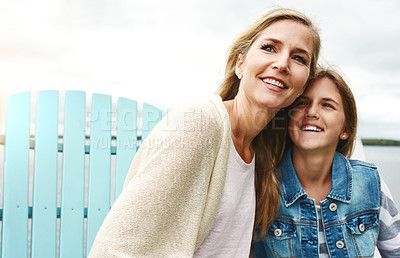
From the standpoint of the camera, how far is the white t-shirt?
4.17 ft

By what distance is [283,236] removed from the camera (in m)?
1.56

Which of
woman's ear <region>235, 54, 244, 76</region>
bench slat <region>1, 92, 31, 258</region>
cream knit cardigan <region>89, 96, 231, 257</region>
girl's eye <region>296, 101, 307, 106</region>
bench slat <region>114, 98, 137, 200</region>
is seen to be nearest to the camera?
cream knit cardigan <region>89, 96, 231, 257</region>

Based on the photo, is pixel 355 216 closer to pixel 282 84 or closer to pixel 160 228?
pixel 282 84

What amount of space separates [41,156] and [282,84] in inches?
56.2

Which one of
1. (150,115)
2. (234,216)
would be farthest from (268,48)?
(150,115)

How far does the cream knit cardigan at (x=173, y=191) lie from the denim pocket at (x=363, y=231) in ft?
2.30

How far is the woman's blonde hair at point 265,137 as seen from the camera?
142 cm

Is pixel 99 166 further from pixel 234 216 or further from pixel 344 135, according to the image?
pixel 344 135

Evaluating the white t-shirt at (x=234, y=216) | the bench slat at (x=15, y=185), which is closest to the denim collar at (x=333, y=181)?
the white t-shirt at (x=234, y=216)

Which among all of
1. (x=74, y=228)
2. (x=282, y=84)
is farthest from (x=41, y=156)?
(x=282, y=84)

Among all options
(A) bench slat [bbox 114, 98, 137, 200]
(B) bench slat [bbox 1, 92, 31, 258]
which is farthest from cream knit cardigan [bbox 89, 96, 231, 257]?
(B) bench slat [bbox 1, 92, 31, 258]

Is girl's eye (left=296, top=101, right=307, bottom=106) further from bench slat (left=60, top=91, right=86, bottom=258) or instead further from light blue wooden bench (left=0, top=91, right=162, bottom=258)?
bench slat (left=60, top=91, right=86, bottom=258)

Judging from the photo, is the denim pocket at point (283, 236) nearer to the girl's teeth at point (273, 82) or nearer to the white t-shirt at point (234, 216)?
the white t-shirt at point (234, 216)

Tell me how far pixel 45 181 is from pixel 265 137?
125 cm
